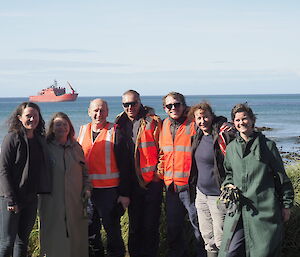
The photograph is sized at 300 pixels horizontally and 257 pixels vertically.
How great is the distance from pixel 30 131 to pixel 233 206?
2.35 metres

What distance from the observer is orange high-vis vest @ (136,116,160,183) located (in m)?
6.19

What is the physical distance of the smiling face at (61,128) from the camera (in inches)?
228

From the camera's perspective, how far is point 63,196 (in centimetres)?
575

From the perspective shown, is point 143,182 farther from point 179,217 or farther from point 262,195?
point 262,195

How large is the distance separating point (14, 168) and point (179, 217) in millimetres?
1999

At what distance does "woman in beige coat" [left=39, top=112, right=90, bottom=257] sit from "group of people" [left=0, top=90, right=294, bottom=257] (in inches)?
0.5

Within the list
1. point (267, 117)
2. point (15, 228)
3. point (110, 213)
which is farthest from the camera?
point (267, 117)

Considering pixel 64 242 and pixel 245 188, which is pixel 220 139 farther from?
pixel 64 242

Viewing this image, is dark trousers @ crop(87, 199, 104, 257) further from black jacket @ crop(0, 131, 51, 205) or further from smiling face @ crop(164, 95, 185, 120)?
smiling face @ crop(164, 95, 185, 120)

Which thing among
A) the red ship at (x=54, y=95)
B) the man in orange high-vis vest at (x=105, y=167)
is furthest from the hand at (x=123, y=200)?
the red ship at (x=54, y=95)

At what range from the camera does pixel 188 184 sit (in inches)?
232

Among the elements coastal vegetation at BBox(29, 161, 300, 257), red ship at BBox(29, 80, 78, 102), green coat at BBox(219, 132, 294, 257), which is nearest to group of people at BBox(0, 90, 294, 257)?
green coat at BBox(219, 132, 294, 257)

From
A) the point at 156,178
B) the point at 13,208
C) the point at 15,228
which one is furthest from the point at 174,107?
the point at 15,228

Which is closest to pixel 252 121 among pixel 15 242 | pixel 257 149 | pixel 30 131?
pixel 257 149
